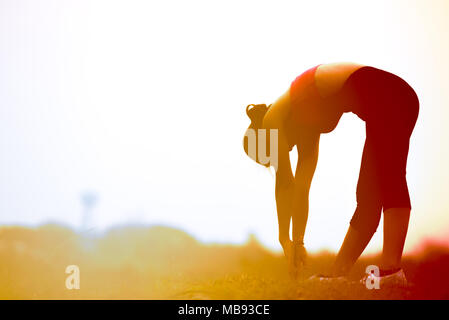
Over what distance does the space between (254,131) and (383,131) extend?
0.84m

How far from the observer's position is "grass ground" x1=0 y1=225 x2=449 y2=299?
9.91 feet

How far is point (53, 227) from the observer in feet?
11.6

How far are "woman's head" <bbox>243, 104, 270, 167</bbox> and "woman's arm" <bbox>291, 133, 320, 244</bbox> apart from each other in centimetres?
25

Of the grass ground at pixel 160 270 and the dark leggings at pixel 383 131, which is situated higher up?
the dark leggings at pixel 383 131

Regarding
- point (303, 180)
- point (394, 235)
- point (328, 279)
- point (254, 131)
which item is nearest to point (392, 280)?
point (394, 235)

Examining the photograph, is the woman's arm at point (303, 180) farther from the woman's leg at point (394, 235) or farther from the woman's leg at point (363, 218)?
the woman's leg at point (394, 235)

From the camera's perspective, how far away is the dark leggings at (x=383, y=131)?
3145mm

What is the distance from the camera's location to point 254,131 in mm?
3447

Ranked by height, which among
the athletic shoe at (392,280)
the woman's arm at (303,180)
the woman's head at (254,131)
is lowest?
the athletic shoe at (392,280)

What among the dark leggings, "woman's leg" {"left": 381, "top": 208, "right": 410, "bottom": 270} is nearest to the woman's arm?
the dark leggings

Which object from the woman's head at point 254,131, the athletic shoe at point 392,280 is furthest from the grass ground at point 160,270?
the woman's head at point 254,131

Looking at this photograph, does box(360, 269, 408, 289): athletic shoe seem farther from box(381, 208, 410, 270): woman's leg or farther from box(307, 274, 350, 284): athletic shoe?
box(307, 274, 350, 284): athletic shoe

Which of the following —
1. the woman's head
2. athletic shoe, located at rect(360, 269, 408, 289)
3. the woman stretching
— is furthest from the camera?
the woman's head
